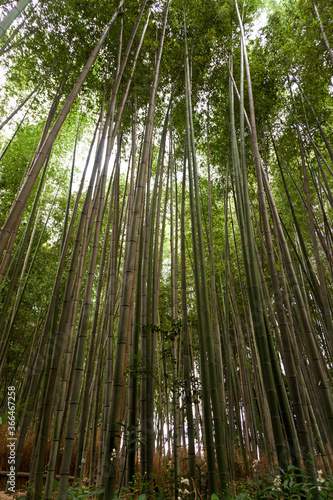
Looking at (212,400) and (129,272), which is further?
(212,400)

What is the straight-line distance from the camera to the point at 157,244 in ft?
10.0

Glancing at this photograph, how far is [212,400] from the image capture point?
1831mm

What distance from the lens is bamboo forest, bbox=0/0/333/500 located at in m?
1.69

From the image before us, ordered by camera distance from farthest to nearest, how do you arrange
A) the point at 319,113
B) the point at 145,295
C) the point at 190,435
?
the point at 319,113, the point at 145,295, the point at 190,435

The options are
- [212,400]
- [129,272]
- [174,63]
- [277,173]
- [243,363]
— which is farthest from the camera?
[277,173]

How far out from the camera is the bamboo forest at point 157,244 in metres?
1.69

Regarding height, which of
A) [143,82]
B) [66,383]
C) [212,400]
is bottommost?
[212,400]

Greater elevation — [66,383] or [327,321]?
[327,321]

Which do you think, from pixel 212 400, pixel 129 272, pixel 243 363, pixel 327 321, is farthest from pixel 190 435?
pixel 243 363

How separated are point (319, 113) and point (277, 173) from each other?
1.48m

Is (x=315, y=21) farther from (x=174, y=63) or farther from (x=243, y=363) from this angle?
(x=243, y=363)

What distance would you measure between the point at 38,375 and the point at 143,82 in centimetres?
386

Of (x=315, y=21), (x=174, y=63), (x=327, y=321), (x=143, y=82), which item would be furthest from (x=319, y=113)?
(x=327, y=321)

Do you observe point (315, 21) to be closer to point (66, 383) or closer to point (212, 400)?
point (212, 400)
